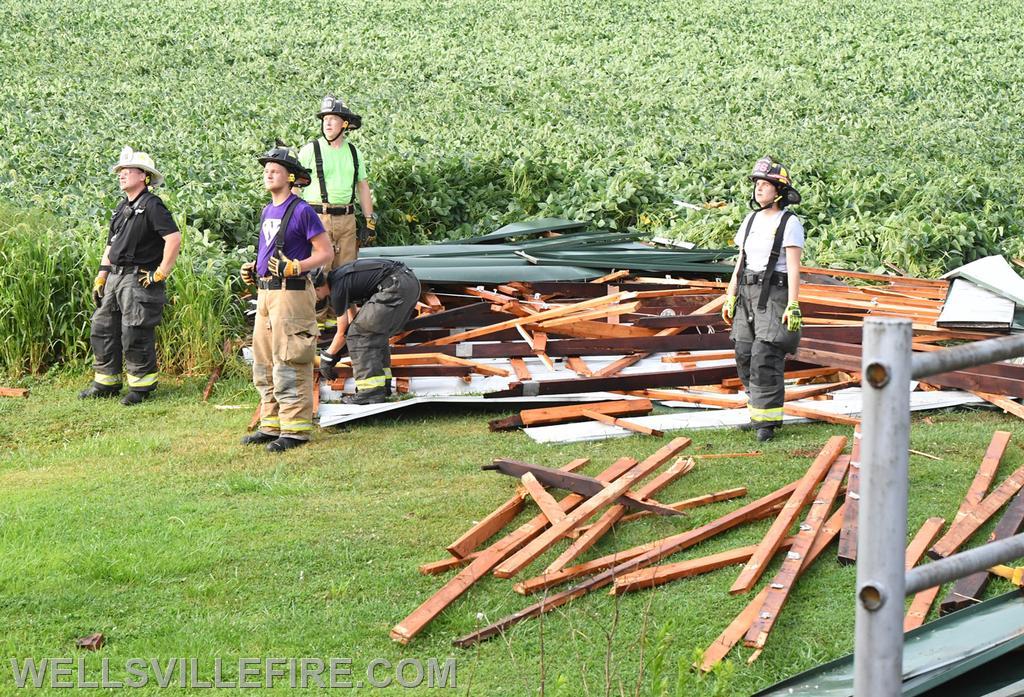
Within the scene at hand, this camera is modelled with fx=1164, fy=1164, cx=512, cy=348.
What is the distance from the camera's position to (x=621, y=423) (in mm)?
8523

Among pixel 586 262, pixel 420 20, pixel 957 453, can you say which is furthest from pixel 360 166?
pixel 420 20

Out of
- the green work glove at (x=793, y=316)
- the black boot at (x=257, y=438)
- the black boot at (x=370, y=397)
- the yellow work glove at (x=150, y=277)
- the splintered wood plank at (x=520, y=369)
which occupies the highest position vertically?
the yellow work glove at (x=150, y=277)

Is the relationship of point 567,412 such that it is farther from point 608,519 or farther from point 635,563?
point 635,563

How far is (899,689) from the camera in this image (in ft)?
7.01

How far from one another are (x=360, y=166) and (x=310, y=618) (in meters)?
6.27

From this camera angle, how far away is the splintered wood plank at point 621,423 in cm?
841

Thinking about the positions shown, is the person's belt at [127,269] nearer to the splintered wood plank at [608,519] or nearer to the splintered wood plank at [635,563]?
the splintered wood plank at [608,519]

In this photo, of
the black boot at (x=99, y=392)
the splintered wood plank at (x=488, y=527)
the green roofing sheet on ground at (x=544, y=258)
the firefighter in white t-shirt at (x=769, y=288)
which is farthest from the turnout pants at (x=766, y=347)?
the black boot at (x=99, y=392)

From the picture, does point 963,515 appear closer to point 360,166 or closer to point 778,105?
point 360,166

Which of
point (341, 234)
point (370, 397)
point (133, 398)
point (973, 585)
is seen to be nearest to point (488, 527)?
point (973, 585)

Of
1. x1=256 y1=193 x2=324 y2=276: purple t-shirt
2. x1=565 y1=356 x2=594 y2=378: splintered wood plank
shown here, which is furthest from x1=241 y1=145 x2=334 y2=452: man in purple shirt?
x1=565 y1=356 x2=594 y2=378: splintered wood plank

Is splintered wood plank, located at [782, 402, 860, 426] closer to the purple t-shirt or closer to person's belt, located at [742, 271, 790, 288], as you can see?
person's belt, located at [742, 271, 790, 288]

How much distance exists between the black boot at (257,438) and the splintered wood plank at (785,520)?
3.92m

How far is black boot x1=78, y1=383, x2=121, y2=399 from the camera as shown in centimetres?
982
